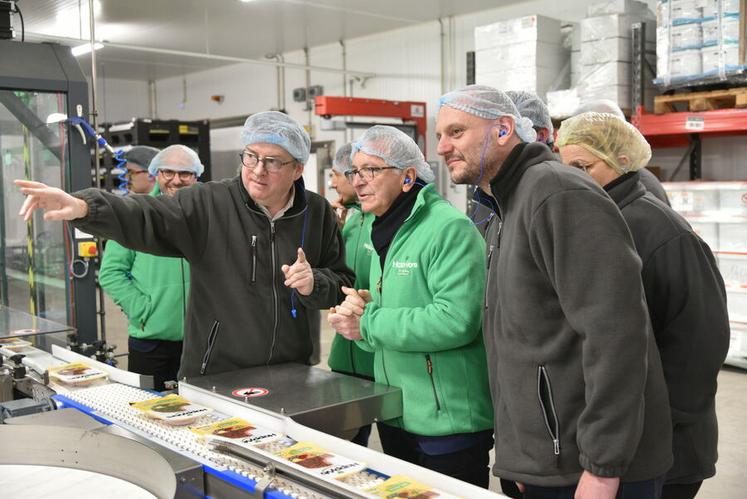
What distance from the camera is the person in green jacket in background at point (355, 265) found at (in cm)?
266

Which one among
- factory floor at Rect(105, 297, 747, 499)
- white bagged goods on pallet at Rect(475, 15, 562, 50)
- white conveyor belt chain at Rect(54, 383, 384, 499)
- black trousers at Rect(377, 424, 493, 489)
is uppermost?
white bagged goods on pallet at Rect(475, 15, 562, 50)

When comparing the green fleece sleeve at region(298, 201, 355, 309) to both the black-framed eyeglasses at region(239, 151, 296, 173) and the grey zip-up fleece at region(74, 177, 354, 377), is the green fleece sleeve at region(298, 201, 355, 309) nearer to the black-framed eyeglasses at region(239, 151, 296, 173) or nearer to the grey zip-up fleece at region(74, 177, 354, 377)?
the grey zip-up fleece at region(74, 177, 354, 377)

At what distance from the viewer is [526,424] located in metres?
1.59

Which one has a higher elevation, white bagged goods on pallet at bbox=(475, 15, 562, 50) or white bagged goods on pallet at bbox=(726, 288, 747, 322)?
white bagged goods on pallet at bbox=(475, 15, 562, 50)

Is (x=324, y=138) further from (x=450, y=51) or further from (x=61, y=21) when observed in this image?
(x=61, y=21)

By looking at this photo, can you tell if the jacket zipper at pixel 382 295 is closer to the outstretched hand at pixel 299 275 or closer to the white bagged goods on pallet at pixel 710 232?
the outstretched hand at pixel 299 275

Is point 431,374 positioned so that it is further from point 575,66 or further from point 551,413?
point 575,66

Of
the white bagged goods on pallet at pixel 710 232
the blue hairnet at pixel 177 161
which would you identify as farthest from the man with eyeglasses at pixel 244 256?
the white bagged goods on pallet at pixel 710 232

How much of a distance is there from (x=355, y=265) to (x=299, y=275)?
74cm

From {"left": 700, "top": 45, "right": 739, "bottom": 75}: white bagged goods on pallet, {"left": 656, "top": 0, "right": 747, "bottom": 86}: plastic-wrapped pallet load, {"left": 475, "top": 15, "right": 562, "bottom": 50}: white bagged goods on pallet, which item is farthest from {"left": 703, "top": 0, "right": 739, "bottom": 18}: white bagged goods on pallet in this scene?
{"left": 475, "top": 15, "right": 562, "bottom": 50}: white bagged goods on pallet

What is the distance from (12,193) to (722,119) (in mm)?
5054

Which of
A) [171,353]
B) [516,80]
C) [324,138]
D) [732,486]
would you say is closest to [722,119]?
[516,80]

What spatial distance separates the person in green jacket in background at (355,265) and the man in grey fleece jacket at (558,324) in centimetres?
79

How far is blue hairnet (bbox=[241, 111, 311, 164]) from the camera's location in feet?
7.77
